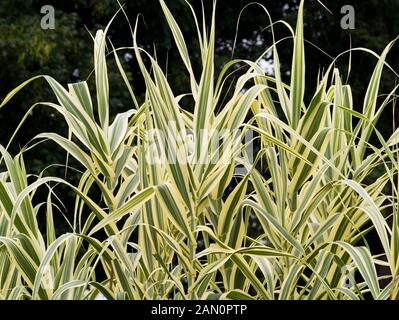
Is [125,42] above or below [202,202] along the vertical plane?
below

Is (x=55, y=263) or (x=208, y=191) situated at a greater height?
(x=208, y=191)

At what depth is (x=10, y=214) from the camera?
73.9 inches

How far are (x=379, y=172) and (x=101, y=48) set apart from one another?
499cm

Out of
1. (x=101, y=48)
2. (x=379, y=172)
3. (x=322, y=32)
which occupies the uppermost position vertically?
(x=101, y=48)

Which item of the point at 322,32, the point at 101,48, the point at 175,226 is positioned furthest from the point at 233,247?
the point at 322,32

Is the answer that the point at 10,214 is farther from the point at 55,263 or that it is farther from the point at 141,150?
the point at 141,150

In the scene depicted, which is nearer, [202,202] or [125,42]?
[202,202]

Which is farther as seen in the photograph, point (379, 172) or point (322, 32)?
point (322, 32)

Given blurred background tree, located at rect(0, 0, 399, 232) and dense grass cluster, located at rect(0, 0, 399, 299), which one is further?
blurred background tree, located at rect(0, 0, 399, 232)

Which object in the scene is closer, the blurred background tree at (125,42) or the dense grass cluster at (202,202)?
the dense grass cluster at (202,202)
